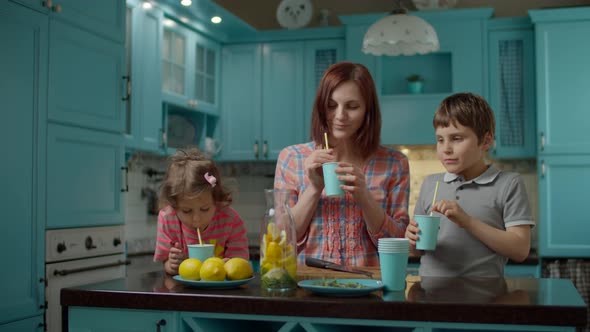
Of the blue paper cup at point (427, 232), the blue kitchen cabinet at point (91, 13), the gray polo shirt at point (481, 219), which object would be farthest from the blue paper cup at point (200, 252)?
the blue kitchen cabinet at point (91, 13)

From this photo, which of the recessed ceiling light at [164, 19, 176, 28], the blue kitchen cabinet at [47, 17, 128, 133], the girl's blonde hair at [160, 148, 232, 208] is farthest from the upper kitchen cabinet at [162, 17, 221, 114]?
the girl's blonde hair at [160, 148, 232, 208]

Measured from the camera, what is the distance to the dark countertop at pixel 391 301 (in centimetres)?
125

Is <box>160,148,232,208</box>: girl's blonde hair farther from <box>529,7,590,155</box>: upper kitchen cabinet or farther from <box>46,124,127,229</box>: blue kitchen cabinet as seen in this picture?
<box>529,7,590,155</box>: upper kitchen cabinet

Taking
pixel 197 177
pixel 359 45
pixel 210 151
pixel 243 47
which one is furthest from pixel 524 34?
pixel 197 177

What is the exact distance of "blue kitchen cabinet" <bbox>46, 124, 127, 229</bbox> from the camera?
2.98 metres

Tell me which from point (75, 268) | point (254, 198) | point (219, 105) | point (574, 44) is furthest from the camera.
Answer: point (254, 198)

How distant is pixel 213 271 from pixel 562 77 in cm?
351

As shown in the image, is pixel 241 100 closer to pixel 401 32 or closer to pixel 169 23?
pixel 169 23

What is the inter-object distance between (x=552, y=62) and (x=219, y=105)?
2439 millimetres

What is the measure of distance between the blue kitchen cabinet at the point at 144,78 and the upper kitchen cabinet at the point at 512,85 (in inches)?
89.3

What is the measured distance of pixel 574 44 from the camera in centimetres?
430

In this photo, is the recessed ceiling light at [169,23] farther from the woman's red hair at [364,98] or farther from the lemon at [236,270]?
the lemon at [236,270]

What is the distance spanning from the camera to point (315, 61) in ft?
16.1

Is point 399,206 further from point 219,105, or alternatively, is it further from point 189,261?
point 219,105
